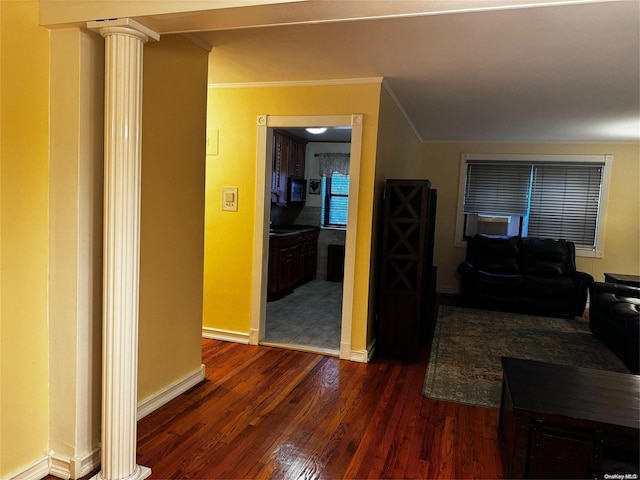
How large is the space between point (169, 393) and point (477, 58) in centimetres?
301

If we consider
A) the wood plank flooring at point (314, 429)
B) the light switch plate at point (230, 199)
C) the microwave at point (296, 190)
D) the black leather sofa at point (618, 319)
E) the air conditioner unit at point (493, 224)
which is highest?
the microwave at point (296, 190)

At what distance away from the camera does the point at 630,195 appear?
19.7 feet

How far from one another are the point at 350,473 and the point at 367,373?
1330 millimetres

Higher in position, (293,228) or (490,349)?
(293,228)

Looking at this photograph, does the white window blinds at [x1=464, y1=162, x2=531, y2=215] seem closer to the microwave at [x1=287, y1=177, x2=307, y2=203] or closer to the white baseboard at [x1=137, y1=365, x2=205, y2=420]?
the microwave at [x1=287, y1=177, x2=307, y2=203]

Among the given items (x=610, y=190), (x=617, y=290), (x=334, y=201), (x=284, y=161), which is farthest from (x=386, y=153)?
(x=610, y=190)

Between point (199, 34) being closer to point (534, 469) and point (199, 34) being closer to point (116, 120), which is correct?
point (116, 120)

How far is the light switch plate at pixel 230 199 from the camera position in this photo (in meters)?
3.95

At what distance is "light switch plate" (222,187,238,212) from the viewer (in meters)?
3.95

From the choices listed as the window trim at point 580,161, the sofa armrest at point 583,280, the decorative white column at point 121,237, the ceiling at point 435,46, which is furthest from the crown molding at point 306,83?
the sofa armrest at point 583,280

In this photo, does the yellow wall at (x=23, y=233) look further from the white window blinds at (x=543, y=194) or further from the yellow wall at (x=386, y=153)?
the white window blinds at (x=543, y=194)

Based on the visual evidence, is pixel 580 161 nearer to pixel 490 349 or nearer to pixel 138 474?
pixel 490 349

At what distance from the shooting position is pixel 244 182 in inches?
155

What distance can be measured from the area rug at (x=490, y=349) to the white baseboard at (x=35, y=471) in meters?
2.30
